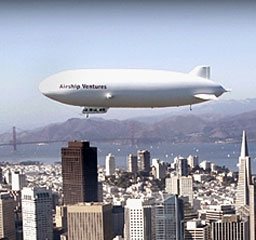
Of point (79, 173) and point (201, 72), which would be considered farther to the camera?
point (79, 173)

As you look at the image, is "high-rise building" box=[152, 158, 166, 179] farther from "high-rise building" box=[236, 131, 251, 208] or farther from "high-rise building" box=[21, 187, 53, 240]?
"high-rise building" box=[21, 187, 53, 240]

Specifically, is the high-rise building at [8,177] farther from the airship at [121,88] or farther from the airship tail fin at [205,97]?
the airship tail fin at [205,97]

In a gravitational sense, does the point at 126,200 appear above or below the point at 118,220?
above

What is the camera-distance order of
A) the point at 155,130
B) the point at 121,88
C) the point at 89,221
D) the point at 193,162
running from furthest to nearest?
1. the point at 193,162
2. the point at 89,221
3. the point at 155,130
4. the point at 121,88

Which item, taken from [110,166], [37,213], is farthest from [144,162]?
[37,213]

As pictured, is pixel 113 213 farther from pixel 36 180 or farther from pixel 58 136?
pixel 58 136

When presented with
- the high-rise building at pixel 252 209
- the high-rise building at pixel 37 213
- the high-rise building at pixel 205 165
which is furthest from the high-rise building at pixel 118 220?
the high-rise building at pixel 205 165

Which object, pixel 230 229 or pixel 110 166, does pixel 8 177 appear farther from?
pixel 230 229
